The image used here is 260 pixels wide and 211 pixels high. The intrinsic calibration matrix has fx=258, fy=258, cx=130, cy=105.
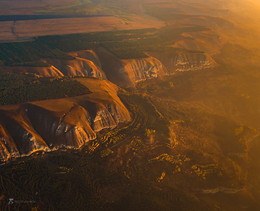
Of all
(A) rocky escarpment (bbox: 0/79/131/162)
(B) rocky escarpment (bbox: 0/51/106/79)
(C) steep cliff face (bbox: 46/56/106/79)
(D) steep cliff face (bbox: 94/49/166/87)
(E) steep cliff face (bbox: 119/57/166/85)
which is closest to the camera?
(A) rocky escarpment (bbox: 0/79/131/162)

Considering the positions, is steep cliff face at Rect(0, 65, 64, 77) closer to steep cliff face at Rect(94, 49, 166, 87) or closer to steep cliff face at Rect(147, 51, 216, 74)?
steep cliff face at Rect(94, 49, 166, 87)

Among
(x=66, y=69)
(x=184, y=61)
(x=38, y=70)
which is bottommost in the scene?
(x=184, y=61)

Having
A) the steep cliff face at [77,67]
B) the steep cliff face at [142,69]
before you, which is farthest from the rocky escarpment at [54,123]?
the steep cliff face at [142,69]

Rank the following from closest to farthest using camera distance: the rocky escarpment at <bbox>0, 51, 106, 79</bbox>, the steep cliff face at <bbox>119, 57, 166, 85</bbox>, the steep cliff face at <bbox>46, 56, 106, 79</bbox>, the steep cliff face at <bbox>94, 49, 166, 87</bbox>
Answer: the rocky escarpment at <bbox>0, 51, 106, 79</bbox>
the steep cliff face at <bbox>46, 56, 106, 79</bbox>
the steep cliff face at <bbox>94, 49, 166, 87</bbox>
the steep cliff face at <bbox>119, 57, 166, 85</bbox>

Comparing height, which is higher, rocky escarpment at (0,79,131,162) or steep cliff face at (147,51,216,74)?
rocky escarpment at (0,79,131,162)

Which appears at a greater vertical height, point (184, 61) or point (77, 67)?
point (77, 67)

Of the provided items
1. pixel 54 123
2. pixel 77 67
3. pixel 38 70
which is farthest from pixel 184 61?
pixel 54 123

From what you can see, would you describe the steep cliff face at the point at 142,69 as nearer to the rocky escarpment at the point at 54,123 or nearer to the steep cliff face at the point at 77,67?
the steep cliff face at the point at 77,67

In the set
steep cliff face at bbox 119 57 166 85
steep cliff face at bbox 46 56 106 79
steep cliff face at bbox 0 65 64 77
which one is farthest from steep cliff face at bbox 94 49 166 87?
steep cliff face at bbox 0 65 64 77

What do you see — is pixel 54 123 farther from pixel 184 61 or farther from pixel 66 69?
pixel 184 61

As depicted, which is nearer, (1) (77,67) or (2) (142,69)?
(1) (77,67)
